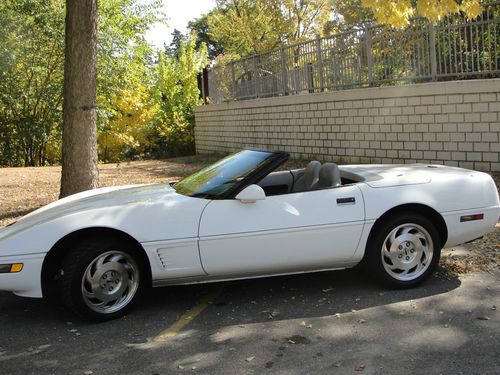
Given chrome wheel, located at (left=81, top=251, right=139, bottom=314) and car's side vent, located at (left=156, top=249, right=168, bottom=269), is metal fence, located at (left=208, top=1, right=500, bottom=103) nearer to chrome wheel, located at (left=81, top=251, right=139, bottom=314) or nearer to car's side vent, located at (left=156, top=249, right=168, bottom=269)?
car's side vent, located at (left=156, top=249, right=168, bottom=269)

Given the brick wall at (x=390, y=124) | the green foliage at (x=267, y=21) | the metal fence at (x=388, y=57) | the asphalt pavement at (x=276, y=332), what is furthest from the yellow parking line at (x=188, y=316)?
the green foliage at (x=267, y=21)

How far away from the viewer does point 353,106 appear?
12.4m

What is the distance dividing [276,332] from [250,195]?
1.04 meters

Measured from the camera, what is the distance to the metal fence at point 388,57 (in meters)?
10.0

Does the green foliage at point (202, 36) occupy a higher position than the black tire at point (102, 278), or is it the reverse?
the green foliage at point (202, 36)

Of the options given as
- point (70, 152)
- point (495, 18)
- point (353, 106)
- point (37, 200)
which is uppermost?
point (495, 18)

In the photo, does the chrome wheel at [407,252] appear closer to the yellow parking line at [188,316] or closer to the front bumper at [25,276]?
the yellow parking line at [188,316]

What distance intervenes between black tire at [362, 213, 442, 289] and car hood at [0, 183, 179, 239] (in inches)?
66.8

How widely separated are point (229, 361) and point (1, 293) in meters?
2.70

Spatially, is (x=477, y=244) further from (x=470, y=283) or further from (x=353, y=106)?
(x=353, y=106)

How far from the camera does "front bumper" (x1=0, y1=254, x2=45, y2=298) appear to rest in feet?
13.7

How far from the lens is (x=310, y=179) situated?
512 centimetres

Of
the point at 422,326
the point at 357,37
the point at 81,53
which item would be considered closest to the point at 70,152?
the point at 81,53

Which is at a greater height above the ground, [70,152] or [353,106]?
[353,106]
